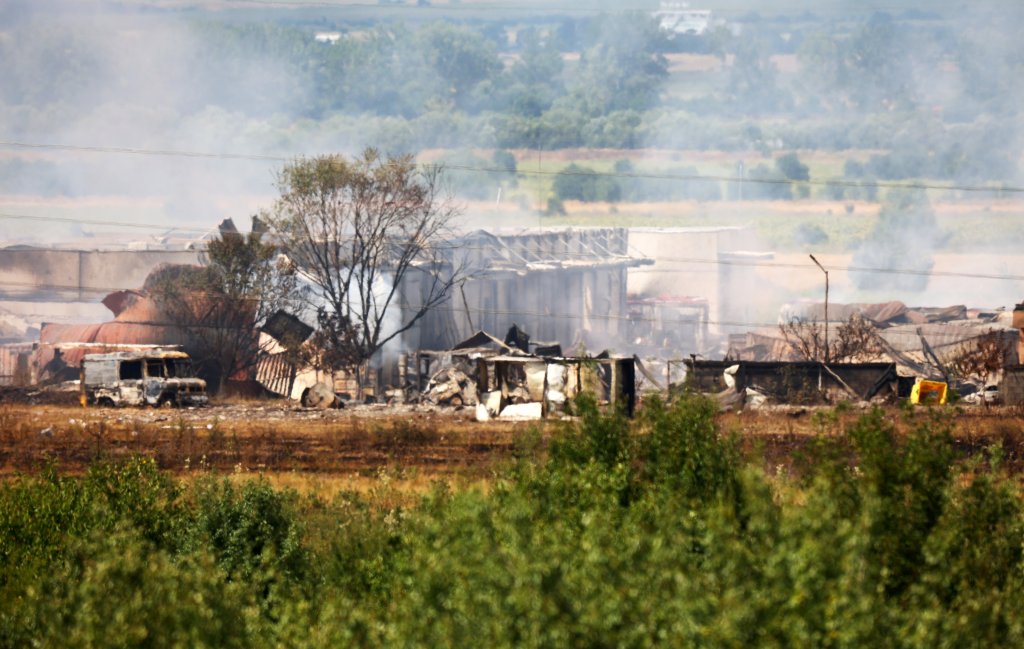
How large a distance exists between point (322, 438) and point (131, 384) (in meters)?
12.2

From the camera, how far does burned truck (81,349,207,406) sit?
128 ft

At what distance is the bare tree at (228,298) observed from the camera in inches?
1866

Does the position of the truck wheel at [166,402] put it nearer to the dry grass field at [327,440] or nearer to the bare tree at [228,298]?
the dry grass field at [327,440]

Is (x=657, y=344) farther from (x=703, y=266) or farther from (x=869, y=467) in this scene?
(x=869, y=467)

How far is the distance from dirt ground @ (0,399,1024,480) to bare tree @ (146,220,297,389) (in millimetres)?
10363

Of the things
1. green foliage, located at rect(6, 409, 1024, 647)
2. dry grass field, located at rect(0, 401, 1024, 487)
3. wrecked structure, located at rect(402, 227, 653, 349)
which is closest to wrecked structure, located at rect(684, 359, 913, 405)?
dry grass field, located at rect(0, 401, 1024, 487)

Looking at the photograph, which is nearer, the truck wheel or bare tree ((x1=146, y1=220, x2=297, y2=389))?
the truck wheel

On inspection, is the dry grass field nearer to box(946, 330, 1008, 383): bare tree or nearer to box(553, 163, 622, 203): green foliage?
box(946, 330, 1008, 383): bare tree

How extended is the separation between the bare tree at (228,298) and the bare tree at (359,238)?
4.19 feet

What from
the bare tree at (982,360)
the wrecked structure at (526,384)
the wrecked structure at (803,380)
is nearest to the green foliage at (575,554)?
the wrecked structure at (526,384)

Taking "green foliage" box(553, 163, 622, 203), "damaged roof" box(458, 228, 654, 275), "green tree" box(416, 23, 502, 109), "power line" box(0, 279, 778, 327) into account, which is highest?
"green tree" box(416, 23, 502, 109)

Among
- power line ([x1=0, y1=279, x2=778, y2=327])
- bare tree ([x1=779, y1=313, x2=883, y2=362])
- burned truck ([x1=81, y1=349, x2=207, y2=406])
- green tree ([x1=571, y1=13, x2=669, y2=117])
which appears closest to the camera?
burned truck ([x1=81, y1=349, x2=207, y2=406])

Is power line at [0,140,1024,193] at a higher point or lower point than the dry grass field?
higher

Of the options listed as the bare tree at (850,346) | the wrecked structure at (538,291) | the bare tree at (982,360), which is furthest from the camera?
the wrecked structure at (538,291)
